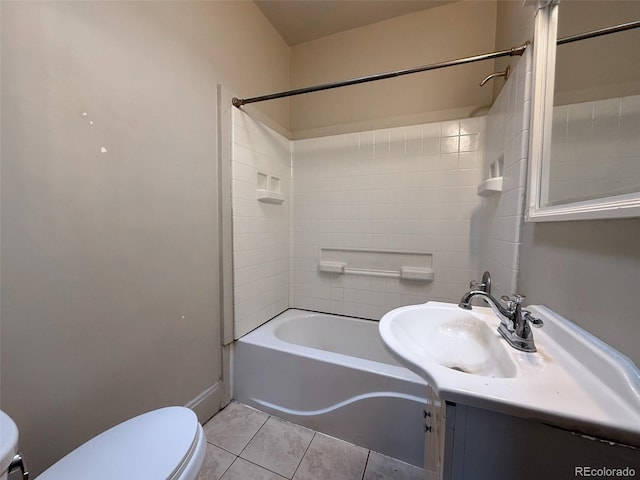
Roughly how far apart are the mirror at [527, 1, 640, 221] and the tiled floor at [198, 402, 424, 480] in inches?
51.7

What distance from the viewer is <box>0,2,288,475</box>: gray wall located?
2.48ft

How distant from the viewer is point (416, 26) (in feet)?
5.87

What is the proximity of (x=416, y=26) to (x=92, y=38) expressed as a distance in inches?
77.3

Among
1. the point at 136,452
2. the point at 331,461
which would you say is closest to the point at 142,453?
the point at 136,452

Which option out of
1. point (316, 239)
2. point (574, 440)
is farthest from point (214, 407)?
point (574, 440)

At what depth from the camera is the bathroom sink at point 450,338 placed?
2.50 feet

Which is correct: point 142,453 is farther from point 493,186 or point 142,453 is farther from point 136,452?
point 493,186

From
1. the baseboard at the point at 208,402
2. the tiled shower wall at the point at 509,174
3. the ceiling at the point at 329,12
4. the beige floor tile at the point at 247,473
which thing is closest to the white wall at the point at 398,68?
the ceiling at the point at 329,12

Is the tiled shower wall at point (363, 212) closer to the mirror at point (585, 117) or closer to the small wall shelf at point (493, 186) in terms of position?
the small wall shelf at point (493, 186)

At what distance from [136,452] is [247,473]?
66 cm

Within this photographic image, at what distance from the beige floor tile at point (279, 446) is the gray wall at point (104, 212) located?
44cm

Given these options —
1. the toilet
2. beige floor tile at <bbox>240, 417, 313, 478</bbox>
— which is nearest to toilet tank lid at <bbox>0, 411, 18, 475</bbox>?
the toilet

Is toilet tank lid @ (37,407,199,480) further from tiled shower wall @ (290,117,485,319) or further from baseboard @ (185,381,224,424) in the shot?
tiled shower wall @ (290,117,485,319)

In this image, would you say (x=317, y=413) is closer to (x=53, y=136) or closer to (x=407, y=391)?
(x=407, y=391)
